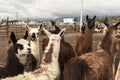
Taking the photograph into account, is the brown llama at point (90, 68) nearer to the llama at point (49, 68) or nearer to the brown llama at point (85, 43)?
the llama at point (49, 68)

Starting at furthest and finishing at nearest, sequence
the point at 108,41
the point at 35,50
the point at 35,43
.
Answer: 1. the point at 35,43
2. the point at 35,50
3. the point at 108,41

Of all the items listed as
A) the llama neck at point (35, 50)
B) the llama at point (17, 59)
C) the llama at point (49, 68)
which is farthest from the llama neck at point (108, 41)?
the llama at point (49, 68)

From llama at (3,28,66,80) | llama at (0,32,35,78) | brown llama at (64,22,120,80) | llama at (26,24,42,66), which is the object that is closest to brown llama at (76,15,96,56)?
llama at (26,24,42,66)

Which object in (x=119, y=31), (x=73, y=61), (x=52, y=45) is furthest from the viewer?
(x=119, y=31)

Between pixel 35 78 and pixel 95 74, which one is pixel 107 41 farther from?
pixel 35 78

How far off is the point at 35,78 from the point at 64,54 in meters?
3.36

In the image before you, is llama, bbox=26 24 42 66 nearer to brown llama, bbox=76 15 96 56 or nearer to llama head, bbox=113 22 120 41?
brown llama, bbox=76 15 96 56

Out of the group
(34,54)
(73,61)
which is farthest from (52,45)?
(34,54)

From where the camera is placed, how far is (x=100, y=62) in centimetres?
537

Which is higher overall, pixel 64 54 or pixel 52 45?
pixel 52 45

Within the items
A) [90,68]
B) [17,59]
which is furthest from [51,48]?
[17,59]

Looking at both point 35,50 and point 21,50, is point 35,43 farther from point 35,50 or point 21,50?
point 21,50

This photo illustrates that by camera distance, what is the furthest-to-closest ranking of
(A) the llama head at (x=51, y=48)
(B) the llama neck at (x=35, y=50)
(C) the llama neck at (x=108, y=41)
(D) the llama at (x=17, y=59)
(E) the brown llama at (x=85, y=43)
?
(E) the brown llama at (x=85, y=43), (B) the llama neck at (x=35, y=50), (C) the llama neck at (x=108, y=41), (D) the llama at (x=17, y=59), (A) the llama head at (x=51, y=48)

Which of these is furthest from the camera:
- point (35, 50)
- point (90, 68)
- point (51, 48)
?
point (35, 50)
